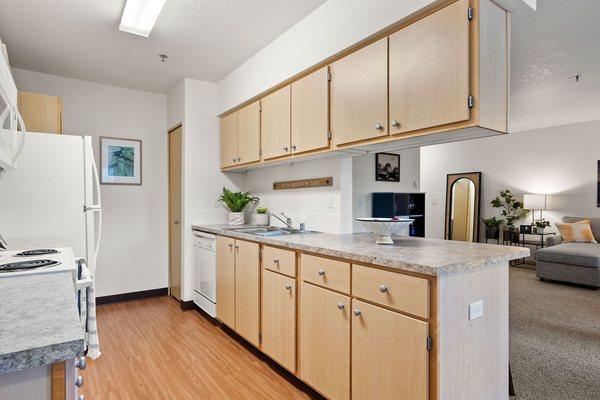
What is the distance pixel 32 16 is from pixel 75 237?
1.67m

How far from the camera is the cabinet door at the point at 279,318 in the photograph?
7.07ft

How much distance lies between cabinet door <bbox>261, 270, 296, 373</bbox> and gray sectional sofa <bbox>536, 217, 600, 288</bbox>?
14.5ft

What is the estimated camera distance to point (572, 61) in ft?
10.6

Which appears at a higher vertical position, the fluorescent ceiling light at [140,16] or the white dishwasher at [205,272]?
the fluorescent ceiling light at [140,16]

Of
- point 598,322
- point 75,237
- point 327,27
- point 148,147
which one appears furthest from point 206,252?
point 598,322

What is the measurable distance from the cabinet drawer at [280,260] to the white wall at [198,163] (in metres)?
1.64

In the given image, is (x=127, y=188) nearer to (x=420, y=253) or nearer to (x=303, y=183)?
(x=303, y=183)

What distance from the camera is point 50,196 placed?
2457 mm

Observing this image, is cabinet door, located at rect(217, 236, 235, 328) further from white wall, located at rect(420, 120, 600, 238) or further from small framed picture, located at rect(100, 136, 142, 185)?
white wall, located at rect(420, 120, 600, 238)

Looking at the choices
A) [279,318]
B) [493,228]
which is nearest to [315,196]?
[279,318]

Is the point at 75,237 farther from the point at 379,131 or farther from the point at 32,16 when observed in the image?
the point at 379,131

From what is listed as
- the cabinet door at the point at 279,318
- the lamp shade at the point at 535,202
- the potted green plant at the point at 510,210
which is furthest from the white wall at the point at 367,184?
the potted green plant at the point at 510,210

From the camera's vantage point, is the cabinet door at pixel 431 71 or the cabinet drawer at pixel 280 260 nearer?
the cabinet door at pixel 431 71

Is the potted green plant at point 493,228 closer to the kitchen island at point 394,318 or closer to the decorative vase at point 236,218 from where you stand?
the decorative vase at point 236,218
